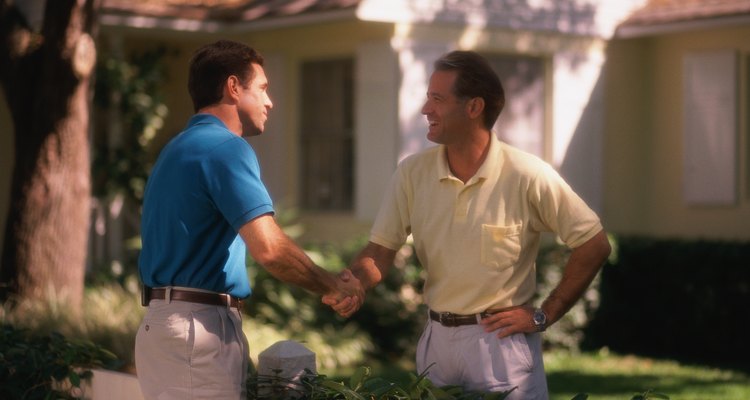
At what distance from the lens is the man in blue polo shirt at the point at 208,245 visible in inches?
171

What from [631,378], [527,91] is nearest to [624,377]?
[631,378]

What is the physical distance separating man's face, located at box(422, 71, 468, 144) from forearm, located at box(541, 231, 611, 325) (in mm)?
615

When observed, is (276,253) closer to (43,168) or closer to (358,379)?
(358,379)

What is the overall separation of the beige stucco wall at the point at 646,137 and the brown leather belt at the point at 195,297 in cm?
913

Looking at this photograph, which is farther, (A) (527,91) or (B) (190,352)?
(A) (527,91)

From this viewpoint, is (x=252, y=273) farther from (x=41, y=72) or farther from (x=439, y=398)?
(x=439, y=398)

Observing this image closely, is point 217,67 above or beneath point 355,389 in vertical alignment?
above

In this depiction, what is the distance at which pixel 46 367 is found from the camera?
598 centimetres

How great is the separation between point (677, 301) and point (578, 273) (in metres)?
7.69

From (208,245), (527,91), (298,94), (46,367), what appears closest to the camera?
(208,245)

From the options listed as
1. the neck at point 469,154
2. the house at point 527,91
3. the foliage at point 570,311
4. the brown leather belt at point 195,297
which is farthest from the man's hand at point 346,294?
the foliage at point 570,311

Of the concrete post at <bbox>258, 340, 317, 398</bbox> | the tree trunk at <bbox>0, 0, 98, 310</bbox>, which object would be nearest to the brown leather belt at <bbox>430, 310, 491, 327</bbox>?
the concrete post at <bbox>258, 340, 317, 398</bbox>

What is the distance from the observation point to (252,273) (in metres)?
11.4

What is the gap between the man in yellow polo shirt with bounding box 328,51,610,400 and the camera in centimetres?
471
